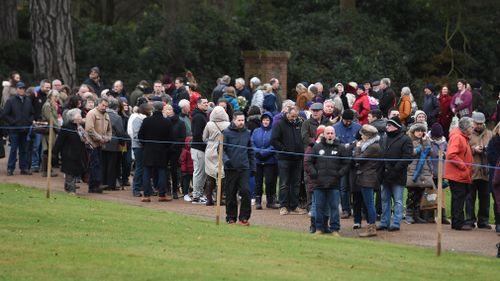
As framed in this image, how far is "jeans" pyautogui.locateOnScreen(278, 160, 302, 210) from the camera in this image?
22672 mm

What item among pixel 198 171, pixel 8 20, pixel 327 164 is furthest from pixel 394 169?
pixel 8 20

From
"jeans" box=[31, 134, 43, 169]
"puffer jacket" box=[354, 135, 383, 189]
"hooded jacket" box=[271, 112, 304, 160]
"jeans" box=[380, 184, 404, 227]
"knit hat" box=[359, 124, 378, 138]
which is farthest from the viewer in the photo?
"jeans" box=[31, 134, 43, 169]

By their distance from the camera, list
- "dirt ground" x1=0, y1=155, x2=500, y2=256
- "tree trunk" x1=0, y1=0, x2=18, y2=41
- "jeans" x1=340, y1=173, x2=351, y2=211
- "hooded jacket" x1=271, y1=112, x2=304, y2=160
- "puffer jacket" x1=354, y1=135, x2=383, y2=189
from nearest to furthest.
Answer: "dirt ground" x1=0, y1=155, x2=500, y2=256 < "puffer jacket" x1=354, y1=135, x2=383, y2=189 < "jeans" x1=340, y1=173, x2=351, y2=211 < "hooded jacket" x1=271, y1=112, x2=304, y2=160 < "tree trunk" x1=0, y1=0, x2=18, y2=41

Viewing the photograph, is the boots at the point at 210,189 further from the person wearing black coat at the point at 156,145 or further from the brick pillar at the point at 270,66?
the brick pillar at the point at 270,66

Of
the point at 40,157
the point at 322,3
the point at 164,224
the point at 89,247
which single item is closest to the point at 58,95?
the point at 40,157

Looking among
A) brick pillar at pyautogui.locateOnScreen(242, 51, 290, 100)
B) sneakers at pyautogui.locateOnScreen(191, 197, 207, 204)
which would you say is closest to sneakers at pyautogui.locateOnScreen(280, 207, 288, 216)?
sneakers at pyautogui.locateOnScreen(191, 197, 207, 204)

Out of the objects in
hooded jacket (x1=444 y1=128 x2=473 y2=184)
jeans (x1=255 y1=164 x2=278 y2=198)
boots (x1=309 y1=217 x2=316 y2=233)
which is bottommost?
boots (x1=309 y1=217 x2=316 y2=233)

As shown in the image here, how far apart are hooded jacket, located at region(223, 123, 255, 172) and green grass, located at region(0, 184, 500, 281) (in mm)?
1103

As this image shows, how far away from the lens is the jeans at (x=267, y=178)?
2339cm

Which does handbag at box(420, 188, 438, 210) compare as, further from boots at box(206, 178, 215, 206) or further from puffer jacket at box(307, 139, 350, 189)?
boots at box(206, 178, 215, 206)

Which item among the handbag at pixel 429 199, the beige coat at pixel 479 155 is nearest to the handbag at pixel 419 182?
the handbag at pixel 429 199

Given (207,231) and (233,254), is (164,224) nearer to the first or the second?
(207,231)

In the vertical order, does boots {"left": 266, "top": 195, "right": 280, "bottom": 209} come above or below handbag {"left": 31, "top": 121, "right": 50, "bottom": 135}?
below

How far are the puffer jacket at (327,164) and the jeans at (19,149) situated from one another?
9479mm
